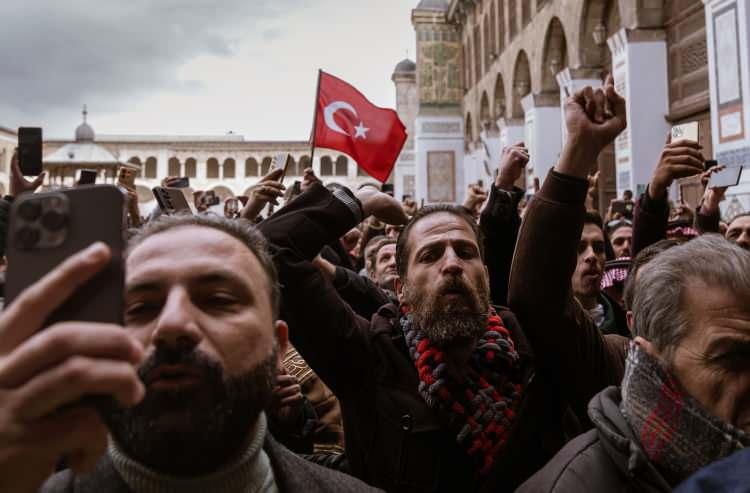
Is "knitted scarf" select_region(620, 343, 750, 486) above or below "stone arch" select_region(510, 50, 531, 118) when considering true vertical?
below

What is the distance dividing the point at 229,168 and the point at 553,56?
55.2 m

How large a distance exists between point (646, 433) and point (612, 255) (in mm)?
3520

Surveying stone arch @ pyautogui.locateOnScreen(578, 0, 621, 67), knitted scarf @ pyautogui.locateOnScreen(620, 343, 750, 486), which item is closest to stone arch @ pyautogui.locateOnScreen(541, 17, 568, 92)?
stone arch @ pyautogui.locateOnScreen(578, 0, 621, 67)

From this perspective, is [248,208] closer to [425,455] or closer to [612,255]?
[425,455]

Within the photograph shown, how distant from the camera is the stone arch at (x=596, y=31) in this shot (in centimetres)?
1383

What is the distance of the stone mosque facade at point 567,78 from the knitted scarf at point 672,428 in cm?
737

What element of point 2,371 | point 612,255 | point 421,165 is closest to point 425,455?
point 2,371

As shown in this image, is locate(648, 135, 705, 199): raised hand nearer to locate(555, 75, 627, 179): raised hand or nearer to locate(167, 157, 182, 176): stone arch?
locate(555, 75, 627, 179): raised hand

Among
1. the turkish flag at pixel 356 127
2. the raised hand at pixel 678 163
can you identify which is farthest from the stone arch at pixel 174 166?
the raised hand at pixel 678 163

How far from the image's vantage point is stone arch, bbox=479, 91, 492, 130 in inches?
953

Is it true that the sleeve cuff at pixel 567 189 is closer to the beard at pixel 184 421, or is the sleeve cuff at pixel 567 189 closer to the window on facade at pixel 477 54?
the beard at pixel 184 421

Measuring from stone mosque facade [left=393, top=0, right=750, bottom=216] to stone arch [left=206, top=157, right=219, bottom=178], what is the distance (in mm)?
43161

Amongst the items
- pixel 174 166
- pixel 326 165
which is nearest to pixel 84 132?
pixel 174 166

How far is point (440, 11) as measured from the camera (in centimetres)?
2866
